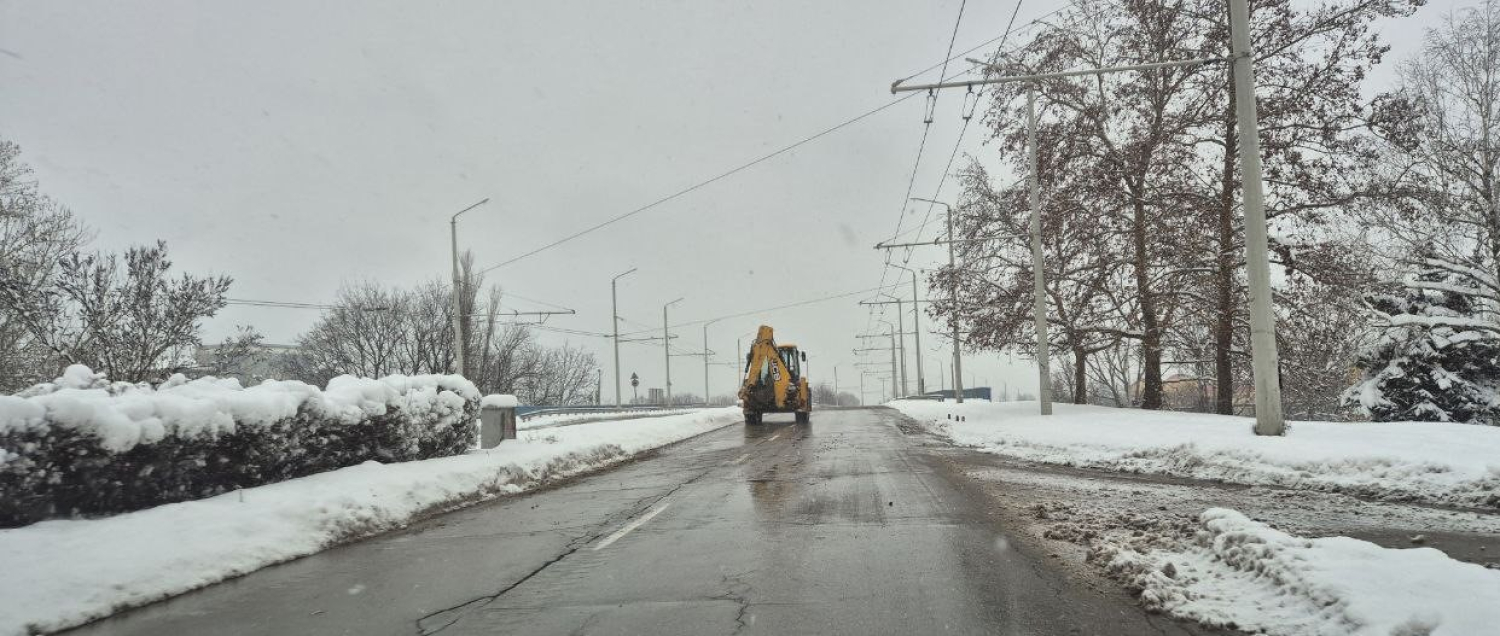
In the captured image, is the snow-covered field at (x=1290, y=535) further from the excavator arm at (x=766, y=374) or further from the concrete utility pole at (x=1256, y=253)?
the excavator arm at (x=766, y=374)

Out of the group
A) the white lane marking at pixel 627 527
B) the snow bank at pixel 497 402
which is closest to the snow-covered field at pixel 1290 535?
the white lane marking at pixel 627 527

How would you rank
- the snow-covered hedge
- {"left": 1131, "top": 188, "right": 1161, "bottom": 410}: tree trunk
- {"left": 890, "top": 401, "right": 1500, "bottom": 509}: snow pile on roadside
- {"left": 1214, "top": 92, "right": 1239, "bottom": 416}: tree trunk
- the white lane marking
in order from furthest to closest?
{"left": 1131, "top": 188, "right": 1161, "bottom": 410}: tree trunk
{"left": 1214, "top": 92, "right": 1239, "bottom": 416}: tree trunk
{"left": 890, "top": 401, "right": 1500, "bottom": 509}: snow pile on roadside
the white lane marking
the snow-covered hedge

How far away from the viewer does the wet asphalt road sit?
4.36m

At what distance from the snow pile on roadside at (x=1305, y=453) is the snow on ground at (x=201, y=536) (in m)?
9.21

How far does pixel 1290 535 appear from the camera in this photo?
5.30 metres

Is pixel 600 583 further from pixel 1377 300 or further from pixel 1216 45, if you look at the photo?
pixel 1377 300

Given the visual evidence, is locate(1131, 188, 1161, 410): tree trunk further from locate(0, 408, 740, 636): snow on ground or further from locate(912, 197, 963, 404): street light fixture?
locate(0, 408, 740, 636): snow on ground

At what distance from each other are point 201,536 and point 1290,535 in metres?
8.02

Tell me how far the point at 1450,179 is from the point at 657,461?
860 inches

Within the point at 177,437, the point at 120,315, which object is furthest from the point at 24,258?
the point at 177,437

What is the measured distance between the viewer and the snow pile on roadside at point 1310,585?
136 inches

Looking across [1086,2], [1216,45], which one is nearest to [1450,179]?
[1216,45]

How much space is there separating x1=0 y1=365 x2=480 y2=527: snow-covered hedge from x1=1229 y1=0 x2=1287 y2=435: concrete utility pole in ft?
40.0

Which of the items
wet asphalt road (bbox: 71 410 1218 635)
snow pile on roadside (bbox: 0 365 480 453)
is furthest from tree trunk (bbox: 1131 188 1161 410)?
snow pile on roadside (bbox: 0 365 480 453)
